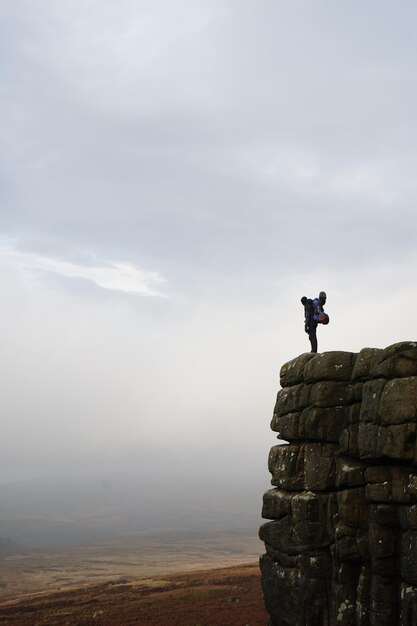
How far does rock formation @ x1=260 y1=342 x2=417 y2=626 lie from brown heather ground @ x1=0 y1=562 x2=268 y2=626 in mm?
15463

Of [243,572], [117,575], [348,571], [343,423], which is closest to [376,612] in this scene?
[348,571]

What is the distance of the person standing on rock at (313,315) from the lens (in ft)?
127

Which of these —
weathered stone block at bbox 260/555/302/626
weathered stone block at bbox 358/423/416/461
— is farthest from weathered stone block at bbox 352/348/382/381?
weathered stone block at bbox 260/555/302/626

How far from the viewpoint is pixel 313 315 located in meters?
38.9

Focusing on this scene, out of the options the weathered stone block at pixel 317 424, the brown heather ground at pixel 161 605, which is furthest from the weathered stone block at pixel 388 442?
the brown heather ground at pixel 161 605

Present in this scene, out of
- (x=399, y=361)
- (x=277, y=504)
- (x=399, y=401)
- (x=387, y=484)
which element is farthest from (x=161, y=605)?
(x=399, y=361)

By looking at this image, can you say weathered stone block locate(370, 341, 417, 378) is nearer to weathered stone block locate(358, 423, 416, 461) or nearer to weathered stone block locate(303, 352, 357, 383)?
weathered stone block locate(303, 352, 357, 383)

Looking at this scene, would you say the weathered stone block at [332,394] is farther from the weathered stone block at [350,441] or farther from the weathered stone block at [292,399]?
the weathered stone block at [350,441]

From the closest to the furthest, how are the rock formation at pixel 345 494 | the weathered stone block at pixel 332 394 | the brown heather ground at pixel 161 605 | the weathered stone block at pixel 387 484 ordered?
the rock formation at pixel 345 494 < the weathered stone block at pixel 387 484 < the weathered stone block at pixel 332 394 < the brown heather ground at pixel 161 605

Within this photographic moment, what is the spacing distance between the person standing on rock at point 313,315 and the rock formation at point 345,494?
294 cm

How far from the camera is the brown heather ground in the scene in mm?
49562

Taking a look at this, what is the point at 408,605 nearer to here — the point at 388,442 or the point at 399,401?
the point at 388,442

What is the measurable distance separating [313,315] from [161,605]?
37272mm

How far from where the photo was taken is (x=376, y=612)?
2870 centimetres
